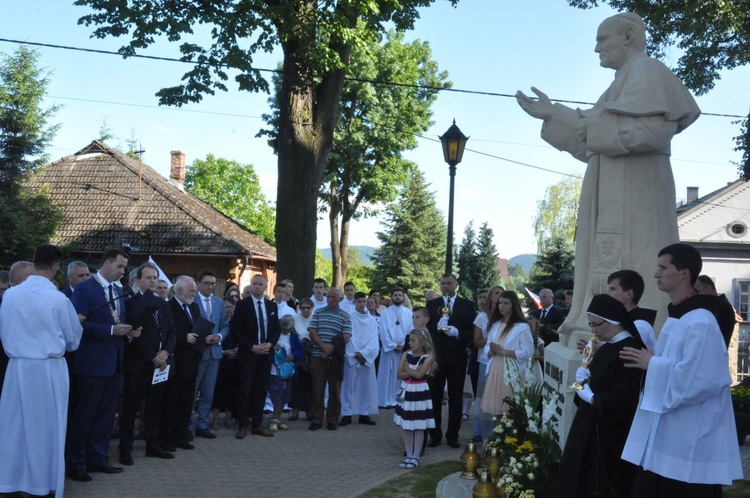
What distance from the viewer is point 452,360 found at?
35.8 feet

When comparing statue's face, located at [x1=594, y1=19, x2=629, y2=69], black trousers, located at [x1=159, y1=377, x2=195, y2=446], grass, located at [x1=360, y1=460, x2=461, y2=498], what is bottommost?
grass, located at [x1=360, y1=460, x2=461, y2=498]

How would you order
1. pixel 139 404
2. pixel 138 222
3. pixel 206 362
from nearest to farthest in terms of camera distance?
pixel 139 404 → pixel 206 362 → pixel 138 222

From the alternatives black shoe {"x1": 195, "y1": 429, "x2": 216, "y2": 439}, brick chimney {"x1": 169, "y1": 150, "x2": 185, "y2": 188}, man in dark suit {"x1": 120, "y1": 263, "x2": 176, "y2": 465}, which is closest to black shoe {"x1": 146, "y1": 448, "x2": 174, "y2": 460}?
man in dark suit {"x1": 120, "y1": 263, "x2": 176, "y2": 465}

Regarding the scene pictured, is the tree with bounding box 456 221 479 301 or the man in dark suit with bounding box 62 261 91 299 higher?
the tree with bounding box 456 221 479 301

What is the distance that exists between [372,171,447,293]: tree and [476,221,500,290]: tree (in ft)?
10.3

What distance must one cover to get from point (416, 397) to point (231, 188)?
63.4 m

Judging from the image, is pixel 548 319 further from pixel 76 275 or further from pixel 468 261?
pixel 468 261

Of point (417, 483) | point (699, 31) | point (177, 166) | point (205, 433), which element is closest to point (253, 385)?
point (205, 433)

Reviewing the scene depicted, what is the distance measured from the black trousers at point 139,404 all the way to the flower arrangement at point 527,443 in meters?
3.99

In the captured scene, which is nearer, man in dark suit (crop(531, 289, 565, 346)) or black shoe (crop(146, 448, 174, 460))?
black shoe (crop(146, 448, 174, 460))

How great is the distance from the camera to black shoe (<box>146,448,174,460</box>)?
9.64m

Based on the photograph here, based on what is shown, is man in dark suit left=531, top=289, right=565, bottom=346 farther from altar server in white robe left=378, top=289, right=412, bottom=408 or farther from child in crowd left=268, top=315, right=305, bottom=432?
child in crowd left=268, top=315, right=305, bottom=432

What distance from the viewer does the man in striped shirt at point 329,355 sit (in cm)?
1254

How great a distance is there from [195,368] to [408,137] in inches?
1075
